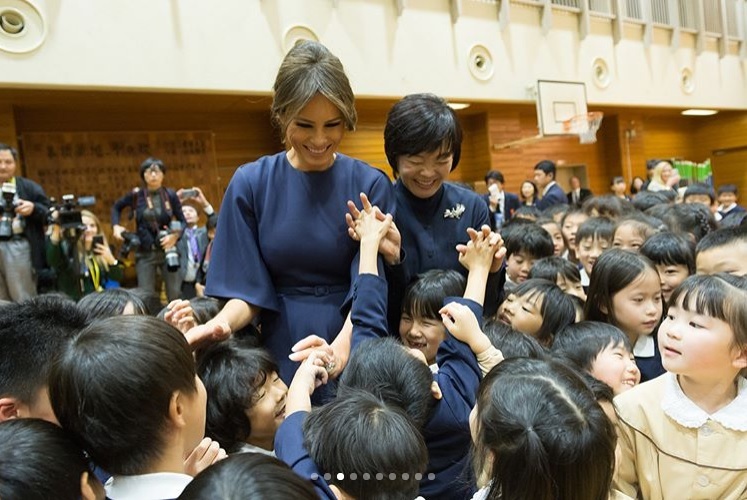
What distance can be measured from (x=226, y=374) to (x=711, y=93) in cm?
1233

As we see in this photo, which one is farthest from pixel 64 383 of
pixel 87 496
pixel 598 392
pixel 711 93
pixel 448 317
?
pixel 711 93

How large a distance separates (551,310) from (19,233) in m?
3.74

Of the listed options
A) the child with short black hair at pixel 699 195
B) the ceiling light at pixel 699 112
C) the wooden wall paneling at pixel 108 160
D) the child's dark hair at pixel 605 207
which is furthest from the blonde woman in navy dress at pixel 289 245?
the ceiling light at pixel 699 112

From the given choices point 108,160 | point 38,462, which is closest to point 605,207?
point 38,462

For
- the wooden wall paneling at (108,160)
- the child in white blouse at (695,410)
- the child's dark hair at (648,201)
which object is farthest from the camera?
the wooden wall paneling at (108,160)

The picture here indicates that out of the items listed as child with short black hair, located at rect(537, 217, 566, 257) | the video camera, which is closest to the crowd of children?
child with short black hair, located at rect(537, 217, 566, 257)

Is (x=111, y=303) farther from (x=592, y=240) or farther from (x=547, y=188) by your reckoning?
(x=547, y=188)

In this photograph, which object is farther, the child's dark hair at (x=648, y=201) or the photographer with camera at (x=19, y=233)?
the child's dark hair at (x=648, y=201)

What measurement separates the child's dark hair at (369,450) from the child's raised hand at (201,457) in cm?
23

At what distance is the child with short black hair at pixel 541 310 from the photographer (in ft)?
7.44

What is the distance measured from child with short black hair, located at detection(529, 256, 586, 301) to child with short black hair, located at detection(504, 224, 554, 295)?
0.34 meters

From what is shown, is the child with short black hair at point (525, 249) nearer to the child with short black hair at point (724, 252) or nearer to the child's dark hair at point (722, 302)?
the child with short black hair at point (724, 252)

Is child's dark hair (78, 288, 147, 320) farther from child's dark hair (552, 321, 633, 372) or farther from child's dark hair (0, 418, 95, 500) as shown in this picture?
child's dark hair (552, 321, 633, 372)

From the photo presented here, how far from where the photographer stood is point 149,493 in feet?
3.10
